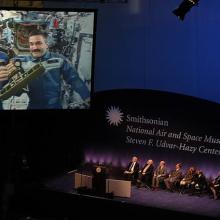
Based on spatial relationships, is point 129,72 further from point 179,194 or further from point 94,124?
point 179,194

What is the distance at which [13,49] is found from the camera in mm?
3449

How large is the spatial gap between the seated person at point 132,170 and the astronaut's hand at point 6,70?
3.41ft

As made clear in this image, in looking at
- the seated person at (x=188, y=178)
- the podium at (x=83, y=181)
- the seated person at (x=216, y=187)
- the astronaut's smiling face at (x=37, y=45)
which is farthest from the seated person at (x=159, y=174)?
the astronaut's smiling face at (x=37, y=45)

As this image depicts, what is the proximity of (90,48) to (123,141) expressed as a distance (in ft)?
2.30

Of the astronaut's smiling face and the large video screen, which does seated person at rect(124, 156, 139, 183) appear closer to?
the large video screen

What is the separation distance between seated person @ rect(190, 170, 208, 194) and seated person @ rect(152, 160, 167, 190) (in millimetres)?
203

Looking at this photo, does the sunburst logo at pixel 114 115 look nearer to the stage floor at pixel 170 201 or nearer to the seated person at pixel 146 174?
the seated person at pixel 146 174

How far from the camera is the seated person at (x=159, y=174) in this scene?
3.37m

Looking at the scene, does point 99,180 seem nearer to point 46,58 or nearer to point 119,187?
point 119,187

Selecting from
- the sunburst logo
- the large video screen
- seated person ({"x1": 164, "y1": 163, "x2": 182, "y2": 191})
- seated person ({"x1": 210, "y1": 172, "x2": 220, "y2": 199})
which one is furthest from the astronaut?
seated person ({"x1": 210, "y1": 172, "x2": 220, "y2": 199})

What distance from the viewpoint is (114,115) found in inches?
140

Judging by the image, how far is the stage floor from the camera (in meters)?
3.03

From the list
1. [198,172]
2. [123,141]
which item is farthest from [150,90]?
[198,172]

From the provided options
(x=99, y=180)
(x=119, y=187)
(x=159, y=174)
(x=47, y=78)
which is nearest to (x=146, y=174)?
(x=159, y=174)
